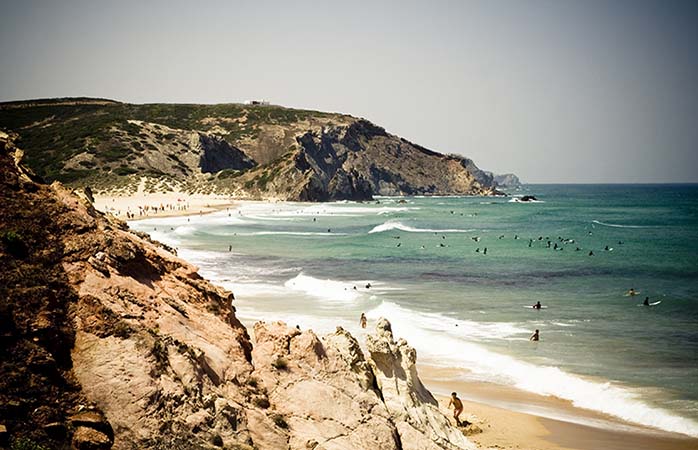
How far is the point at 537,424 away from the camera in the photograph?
54.3 ft

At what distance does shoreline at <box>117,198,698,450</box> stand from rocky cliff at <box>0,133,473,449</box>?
513 cm

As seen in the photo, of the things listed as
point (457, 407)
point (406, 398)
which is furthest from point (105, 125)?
point (406, 398)

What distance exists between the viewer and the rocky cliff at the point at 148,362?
7.12 meters

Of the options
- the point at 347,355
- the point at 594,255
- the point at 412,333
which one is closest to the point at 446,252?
the point at 594,255

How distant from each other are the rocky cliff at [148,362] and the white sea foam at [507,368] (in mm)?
8983

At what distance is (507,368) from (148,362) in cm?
1622

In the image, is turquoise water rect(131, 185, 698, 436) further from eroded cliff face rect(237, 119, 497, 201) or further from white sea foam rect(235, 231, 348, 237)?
eroded cliff face rect(237, 119, 497, 201)

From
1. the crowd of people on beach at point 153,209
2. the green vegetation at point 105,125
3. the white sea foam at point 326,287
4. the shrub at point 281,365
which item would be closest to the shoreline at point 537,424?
the shrub at point 281,365

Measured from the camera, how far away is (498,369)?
21.1 m

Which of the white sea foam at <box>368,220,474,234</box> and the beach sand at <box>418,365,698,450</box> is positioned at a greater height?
the white sea foam at <box>368,220,474,234</box>

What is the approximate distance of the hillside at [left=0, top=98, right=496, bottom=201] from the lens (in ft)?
385

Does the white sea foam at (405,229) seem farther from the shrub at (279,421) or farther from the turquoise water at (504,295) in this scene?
the shrub at (279,421)

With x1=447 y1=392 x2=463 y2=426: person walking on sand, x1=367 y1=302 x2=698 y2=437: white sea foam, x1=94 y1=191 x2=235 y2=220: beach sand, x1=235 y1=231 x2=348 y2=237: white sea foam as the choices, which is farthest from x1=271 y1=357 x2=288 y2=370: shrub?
x1=94 y1=191 x2=235 y2=220: beach sand

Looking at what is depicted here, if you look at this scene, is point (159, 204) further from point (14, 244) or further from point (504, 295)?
point (14, 244)
